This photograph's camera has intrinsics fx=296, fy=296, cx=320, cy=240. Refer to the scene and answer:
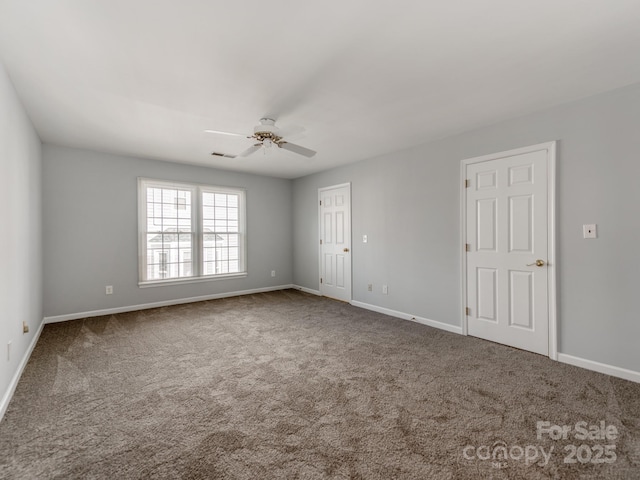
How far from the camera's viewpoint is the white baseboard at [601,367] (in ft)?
8.58

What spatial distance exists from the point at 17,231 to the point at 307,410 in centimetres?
311

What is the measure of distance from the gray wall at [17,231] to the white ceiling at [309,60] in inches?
12.8

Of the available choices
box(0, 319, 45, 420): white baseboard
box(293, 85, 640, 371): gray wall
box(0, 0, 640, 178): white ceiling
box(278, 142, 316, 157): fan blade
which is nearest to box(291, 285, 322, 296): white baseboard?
box(293, 85, 640, 371): gray wall

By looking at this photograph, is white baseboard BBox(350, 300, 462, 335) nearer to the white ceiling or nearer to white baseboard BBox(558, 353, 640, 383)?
white baseboard BBox(558, 353, 640, 383)

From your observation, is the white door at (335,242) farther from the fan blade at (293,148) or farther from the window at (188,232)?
the fan blade at (293,148)

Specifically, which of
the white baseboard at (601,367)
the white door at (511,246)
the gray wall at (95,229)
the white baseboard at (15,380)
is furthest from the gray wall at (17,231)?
the white baseboard at (601,367)

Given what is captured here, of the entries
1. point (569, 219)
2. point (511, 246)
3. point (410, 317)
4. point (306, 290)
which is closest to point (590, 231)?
point (569, 219)

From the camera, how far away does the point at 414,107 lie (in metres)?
3.09

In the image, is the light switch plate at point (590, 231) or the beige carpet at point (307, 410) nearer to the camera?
the beige carpet at point (307, 410)

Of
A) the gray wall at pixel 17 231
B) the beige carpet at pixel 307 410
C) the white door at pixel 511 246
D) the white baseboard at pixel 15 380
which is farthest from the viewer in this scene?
the white door at pixel 511 246

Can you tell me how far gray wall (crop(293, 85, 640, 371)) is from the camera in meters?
2.67

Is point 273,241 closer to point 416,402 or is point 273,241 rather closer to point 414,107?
point 414,107

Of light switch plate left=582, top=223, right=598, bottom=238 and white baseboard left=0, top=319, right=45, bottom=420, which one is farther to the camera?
light switch plate left=582, top=223, right=598, bottom=238

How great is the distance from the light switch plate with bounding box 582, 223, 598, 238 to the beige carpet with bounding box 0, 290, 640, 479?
1290mm
